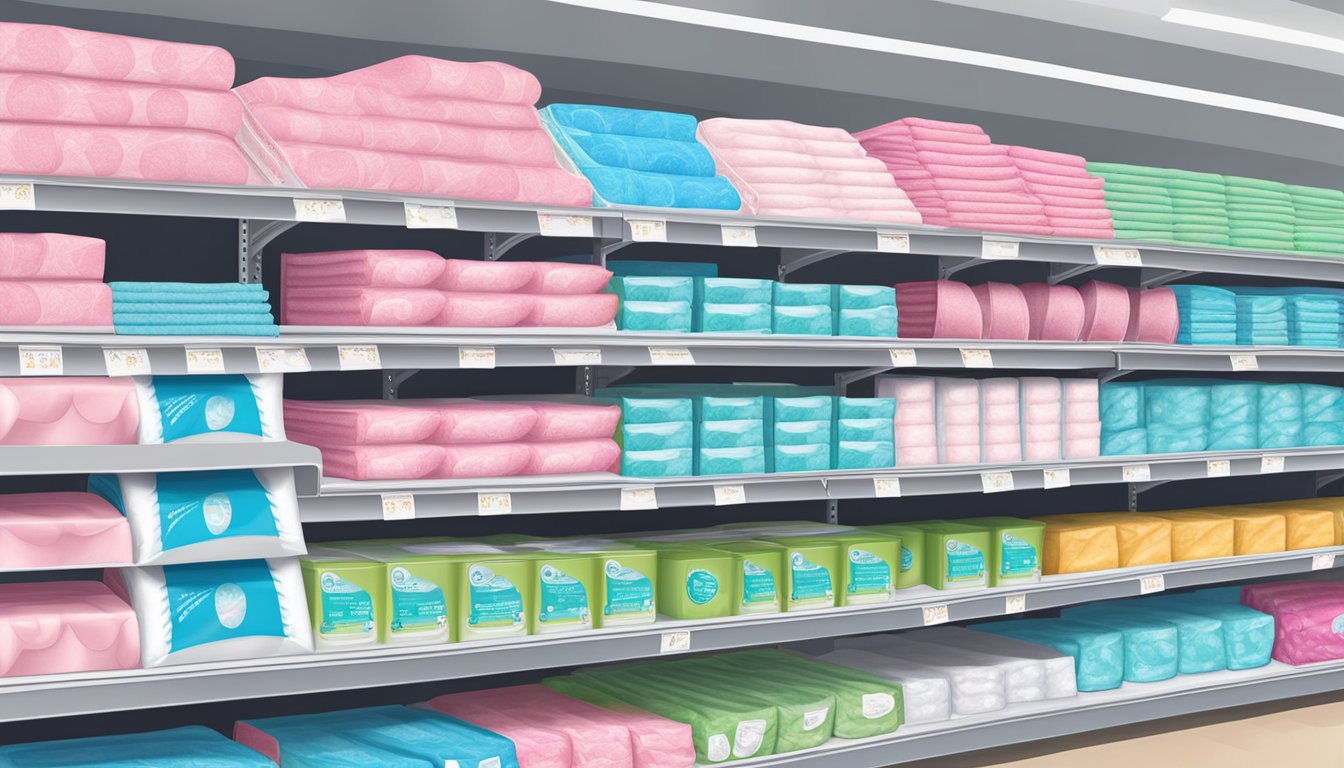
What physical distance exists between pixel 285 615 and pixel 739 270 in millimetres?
2155

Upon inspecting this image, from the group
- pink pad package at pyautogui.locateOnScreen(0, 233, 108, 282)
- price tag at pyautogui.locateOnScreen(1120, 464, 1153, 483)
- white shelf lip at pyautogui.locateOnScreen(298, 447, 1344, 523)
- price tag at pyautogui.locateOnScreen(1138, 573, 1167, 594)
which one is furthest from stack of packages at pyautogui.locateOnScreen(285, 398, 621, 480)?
price tag at pyautogui.locateOnScreen(1138, 573, 1167, 594)

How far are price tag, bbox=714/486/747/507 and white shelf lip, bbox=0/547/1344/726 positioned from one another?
12.9 inches

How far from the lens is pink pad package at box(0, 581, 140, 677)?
2.70 m

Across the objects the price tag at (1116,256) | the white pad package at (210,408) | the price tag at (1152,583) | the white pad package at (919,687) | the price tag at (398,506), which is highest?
the price tag at (1116,256)

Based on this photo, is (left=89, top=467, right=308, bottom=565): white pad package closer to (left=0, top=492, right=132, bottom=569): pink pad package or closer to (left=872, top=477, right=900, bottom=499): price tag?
(left=0, top=492, right=132, bottom=569): pink pad package

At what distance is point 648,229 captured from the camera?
3.58 meters

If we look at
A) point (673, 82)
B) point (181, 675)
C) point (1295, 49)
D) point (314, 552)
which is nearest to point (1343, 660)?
point (1295, 49)

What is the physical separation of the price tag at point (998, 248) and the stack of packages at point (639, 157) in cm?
88

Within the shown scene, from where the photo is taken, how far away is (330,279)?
133 inches

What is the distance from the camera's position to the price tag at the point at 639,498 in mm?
3545

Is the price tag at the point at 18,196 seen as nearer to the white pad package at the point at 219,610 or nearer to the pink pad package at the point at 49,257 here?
the pink pad package at the point at 49,257

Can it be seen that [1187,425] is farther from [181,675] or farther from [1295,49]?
[181,675]

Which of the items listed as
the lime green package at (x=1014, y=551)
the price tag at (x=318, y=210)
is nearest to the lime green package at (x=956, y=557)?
the lime green package at (x=1014, y=551)

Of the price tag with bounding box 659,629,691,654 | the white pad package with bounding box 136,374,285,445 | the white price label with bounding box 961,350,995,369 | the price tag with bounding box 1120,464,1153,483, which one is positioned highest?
the white price label with bounding box 961,350,995,369
